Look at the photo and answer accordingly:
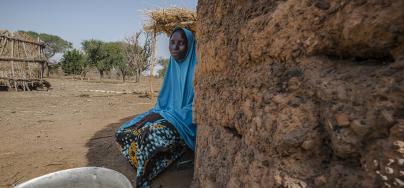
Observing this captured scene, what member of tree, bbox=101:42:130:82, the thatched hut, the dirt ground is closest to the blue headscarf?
the dirt ground

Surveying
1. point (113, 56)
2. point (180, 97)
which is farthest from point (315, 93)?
point (113, 56)

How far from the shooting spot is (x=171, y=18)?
16.3ft

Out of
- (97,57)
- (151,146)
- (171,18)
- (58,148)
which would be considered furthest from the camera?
(97,57)

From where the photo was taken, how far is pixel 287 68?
807 millimetres

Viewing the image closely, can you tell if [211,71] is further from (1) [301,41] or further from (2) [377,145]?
(2) [377,145]

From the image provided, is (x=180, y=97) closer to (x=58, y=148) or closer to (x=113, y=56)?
(x=58, y=148)

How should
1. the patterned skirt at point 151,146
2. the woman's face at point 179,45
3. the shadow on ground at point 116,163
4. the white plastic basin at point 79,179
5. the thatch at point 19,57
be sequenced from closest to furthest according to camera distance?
the white plastic basin at point 79,179 < the patterned skirt at point 151,146 < the shadow on ground at point 116,163 < the woman's face at point 179,45 < the thatch at point 19,57

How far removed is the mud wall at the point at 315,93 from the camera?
0.55 m

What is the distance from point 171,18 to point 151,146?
357 cm

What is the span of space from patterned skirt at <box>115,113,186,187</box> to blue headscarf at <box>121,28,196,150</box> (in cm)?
7

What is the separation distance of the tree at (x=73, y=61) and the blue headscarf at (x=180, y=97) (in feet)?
95.3

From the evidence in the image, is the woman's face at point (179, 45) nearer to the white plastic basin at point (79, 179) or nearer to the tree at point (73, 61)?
the white plastic basin at point (79, 179)

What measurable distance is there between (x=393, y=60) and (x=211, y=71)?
0.90 meters

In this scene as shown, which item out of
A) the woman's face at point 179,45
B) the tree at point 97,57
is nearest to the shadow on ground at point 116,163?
the woman's face at point 179,45
